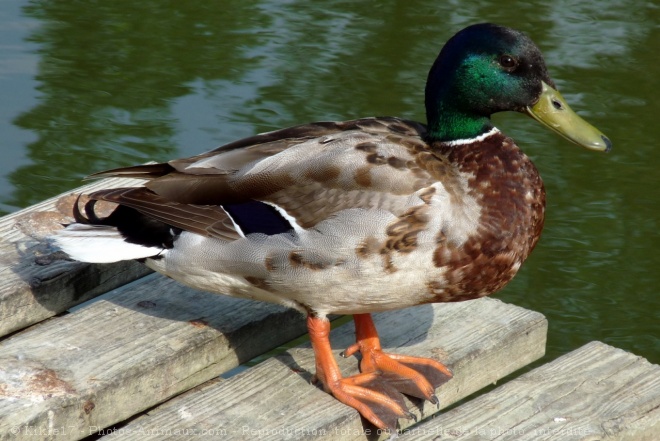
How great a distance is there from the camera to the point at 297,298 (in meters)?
3.46

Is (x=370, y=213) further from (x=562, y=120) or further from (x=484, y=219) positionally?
(x=562, y=120)

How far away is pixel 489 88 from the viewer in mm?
3469

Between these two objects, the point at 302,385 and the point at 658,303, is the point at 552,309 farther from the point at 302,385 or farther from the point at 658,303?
the point at 302,385

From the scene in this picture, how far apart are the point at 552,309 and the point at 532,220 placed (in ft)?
5.98

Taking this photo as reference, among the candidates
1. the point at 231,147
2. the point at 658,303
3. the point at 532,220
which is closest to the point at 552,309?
the point at 658,303

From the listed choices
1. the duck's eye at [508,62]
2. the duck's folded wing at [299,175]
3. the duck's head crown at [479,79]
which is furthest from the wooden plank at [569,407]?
the duck's eye at [508,62]

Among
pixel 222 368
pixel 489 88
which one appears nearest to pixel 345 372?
pixel 222 368

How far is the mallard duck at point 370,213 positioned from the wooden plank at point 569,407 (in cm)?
20

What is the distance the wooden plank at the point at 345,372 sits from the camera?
3146mm

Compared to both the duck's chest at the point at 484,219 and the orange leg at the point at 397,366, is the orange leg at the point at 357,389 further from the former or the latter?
the duck's chest at the point at 484,219

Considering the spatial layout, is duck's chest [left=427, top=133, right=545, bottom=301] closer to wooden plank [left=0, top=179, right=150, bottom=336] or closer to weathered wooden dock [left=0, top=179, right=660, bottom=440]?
weathered wooden dock [left=0, top=179, right=660, bottom=440]

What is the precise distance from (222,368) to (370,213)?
28.5 inches

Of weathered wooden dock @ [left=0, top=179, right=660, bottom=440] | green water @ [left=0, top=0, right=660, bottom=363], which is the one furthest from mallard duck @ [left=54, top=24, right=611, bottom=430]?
green water @ [left=0, top=0, right=660, bottom=363]

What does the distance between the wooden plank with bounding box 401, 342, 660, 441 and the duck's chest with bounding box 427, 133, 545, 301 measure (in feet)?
1.07
